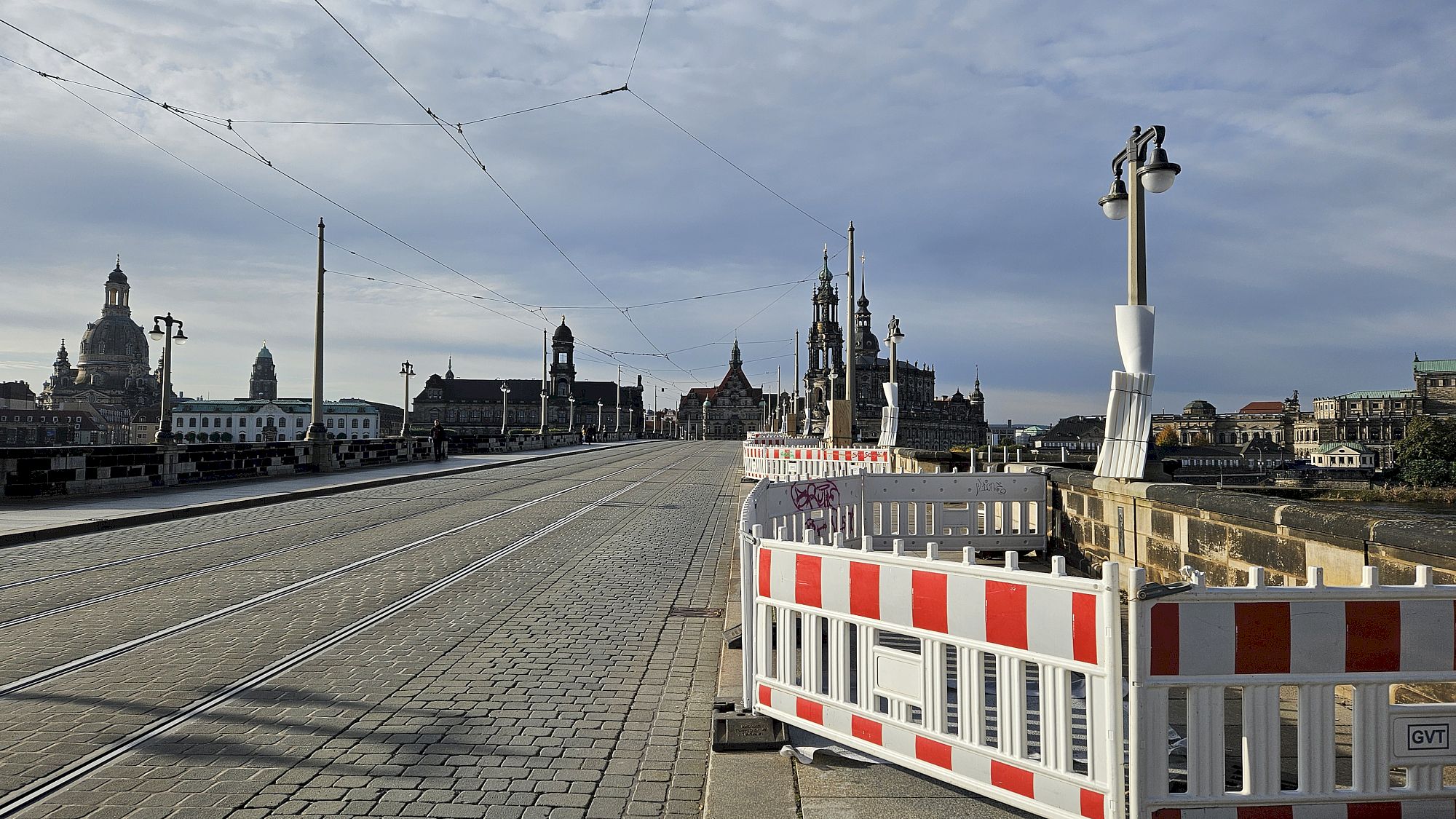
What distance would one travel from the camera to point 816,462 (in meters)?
21.2

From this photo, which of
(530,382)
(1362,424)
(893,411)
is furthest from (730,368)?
(893,411)

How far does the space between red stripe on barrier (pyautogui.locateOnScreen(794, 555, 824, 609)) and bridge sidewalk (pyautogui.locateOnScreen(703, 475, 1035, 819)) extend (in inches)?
27.7

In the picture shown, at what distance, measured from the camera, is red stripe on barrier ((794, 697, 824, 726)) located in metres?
4.11

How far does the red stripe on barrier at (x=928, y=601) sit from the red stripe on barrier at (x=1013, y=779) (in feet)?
1.76

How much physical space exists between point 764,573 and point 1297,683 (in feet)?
7.68

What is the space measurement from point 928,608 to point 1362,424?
160428 millimetres

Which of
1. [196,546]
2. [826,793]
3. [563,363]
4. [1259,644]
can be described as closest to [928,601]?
[826,793]

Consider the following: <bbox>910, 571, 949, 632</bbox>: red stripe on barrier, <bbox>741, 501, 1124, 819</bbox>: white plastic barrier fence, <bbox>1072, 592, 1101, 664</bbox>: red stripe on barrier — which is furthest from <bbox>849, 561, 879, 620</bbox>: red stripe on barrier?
<bbox>1072, 592, 1101, 664</bbox>: red stripe on barrier

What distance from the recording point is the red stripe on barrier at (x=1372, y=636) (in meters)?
3.00

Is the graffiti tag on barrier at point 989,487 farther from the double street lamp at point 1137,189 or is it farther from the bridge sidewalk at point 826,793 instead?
the bridge sidewalk at point 826,793

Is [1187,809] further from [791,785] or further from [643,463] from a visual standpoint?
[643,463]

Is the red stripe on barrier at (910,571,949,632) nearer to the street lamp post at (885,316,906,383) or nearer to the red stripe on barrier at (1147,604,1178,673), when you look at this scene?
the red stripe on barrier at (1147,604,1178,673)

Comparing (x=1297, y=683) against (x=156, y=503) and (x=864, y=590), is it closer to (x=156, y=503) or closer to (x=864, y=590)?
(x=864, y=590)

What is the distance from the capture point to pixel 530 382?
173 metres
